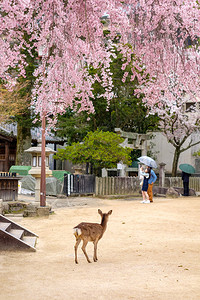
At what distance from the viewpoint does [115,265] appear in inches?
261

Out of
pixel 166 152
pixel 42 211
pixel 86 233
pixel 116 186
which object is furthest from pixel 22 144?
pixel 86 233

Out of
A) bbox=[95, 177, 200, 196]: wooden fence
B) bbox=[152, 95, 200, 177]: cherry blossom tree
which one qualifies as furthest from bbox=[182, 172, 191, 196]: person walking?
bbox=[152, 95, 200, 177]: cherry blossom tree

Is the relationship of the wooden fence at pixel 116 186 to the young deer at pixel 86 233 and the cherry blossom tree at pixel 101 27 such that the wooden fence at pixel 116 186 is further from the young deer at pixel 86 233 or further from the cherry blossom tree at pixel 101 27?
the cherry blossom tree at pixel 101 27

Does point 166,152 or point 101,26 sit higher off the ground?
point 101,26

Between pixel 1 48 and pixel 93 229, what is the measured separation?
3.67 m

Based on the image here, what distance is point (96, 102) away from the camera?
24.6 meters

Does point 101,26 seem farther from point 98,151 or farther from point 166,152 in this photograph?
point 166,152

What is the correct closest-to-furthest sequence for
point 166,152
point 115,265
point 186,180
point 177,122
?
point 115,265 → point 186,180 → point 177,122 → point 166,152

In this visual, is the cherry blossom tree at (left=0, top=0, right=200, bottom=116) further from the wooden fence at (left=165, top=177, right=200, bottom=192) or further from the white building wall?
the white building wall

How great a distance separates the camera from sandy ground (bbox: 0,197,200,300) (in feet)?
16.6

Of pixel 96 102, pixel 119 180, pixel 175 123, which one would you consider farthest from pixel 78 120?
pixel 175 123

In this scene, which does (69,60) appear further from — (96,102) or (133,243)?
(96,102)

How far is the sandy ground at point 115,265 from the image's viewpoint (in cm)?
505

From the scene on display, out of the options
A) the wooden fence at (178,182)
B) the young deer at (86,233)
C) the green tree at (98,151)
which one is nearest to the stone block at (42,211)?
the young deer at (86,233)
